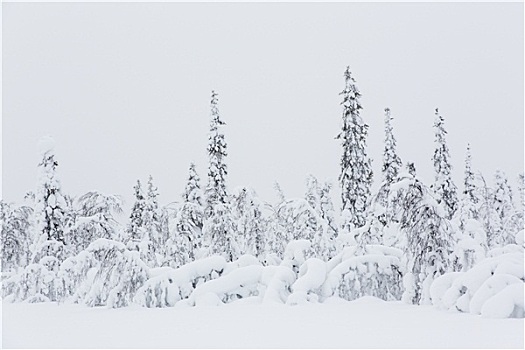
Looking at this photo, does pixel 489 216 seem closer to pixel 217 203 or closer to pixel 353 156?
pixel 353 156

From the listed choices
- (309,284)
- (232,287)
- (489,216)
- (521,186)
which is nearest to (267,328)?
(309,284)

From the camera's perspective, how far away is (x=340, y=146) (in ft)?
97.0

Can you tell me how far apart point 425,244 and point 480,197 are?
1368 inches

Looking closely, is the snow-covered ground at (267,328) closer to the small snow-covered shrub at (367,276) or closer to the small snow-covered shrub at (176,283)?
the small snow-covered shrub at (176,283)

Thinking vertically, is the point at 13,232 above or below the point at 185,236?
below

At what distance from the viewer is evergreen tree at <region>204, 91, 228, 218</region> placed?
96.6 feet

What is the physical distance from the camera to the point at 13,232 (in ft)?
77.0

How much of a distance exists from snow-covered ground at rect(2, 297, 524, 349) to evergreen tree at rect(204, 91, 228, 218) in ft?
62.3

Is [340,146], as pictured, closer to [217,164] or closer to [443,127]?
[217,164]

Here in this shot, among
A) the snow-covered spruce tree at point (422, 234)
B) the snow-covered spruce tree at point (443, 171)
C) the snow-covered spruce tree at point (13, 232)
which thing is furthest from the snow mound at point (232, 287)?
the snow-covered spruce tree at point (443, 171)

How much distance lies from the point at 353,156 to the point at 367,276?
55.4 ft

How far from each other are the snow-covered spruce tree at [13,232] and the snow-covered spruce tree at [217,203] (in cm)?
865

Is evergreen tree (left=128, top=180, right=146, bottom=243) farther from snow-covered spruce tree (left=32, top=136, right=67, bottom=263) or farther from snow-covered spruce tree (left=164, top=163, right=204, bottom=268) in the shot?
snow-covered spruce tree (left=32, top=136, right=67, bottom=263)

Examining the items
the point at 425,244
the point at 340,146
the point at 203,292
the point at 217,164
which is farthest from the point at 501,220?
the point at 203,292
